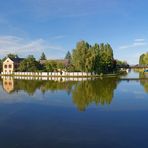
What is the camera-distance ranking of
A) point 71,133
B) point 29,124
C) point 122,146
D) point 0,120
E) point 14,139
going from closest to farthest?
point 122,146 < point 14,139 < point 71,133 < point 29,124 < point 0,120

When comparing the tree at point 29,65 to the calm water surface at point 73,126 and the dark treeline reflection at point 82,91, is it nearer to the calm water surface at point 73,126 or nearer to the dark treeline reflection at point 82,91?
the dark treeline reflection at point 82,91

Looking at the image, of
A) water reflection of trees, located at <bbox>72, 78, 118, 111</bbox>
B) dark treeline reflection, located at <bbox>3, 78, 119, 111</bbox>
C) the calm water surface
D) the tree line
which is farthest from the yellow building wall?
the calm water surface

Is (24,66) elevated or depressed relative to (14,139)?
elevated

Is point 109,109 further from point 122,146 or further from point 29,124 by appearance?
point 122,146

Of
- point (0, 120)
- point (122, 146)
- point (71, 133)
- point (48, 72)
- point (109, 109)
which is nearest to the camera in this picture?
point (122, 146)

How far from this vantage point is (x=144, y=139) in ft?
37.1

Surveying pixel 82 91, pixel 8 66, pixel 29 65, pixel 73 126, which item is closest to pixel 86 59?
pixel 29 65

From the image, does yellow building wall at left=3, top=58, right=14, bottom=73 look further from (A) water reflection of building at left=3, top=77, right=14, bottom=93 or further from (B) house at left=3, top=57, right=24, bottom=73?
(A) water reflection of building at left=3, top=77, right=14, bottom=93

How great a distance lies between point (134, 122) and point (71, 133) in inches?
177

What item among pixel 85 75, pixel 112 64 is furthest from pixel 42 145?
pixel 112 64

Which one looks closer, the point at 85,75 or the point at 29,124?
the point at 29,124

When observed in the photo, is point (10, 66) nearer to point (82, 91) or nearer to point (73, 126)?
point (82, 91)

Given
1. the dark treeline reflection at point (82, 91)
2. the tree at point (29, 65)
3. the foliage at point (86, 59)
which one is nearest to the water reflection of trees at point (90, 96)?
the dark treeline reflection at point (82, 91)

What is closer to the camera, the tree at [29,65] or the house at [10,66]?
the tree at [29,65]
